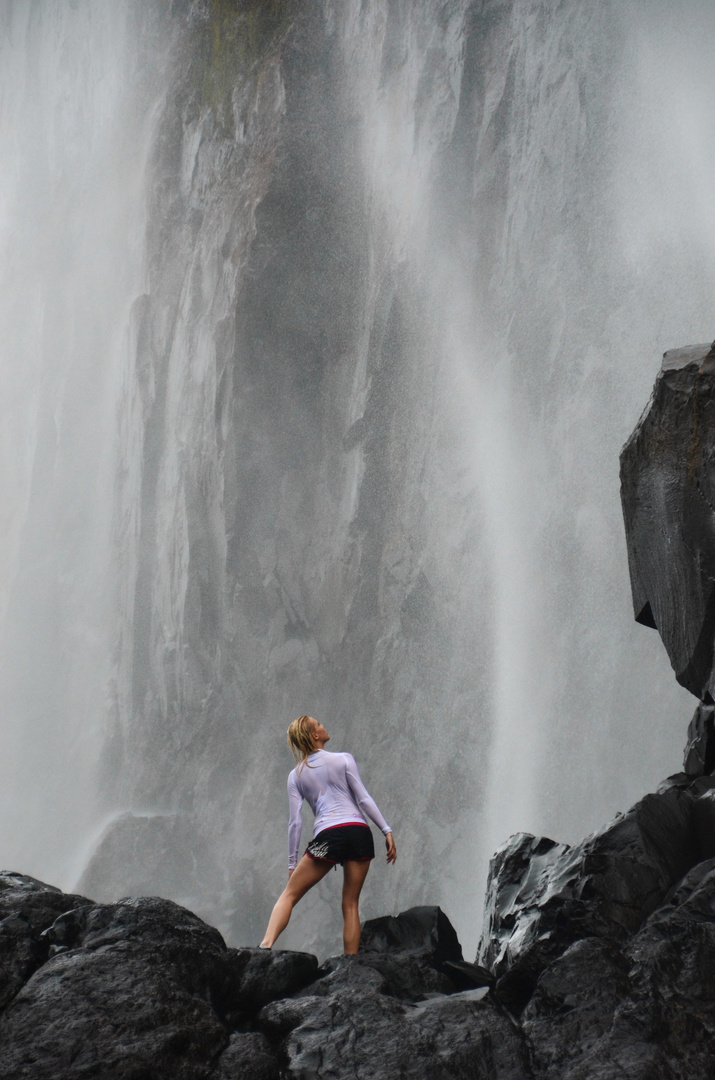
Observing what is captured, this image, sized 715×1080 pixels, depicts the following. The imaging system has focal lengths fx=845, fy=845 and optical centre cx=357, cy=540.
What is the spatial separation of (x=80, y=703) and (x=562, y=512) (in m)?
23.0

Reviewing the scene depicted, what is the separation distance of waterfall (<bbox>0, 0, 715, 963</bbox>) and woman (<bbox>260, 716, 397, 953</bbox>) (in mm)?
11767

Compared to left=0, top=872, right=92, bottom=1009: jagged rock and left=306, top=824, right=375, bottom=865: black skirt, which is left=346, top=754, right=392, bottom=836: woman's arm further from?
left=0, top=872, right=92, bottom=1009: jagged rock

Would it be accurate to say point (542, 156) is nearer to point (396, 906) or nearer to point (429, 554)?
point (429, 554)

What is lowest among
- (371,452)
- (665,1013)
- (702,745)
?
(665,1013)

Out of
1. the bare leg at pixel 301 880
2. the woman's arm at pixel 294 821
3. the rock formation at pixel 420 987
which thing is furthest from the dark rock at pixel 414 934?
the woman's arm at pixel 294 821

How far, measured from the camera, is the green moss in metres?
28.9

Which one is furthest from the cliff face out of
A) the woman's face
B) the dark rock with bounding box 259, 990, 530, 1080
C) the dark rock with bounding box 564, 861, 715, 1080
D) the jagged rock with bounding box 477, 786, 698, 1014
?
the dark rock with bounding box 259, 990, 530, 1080

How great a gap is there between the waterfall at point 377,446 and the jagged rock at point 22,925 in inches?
530

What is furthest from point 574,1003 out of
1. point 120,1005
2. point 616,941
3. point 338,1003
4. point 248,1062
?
point 120,1005

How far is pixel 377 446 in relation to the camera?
80.2ft

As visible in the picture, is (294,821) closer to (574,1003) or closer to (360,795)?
(360,795)

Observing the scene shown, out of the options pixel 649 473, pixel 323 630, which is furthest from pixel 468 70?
pixel 649 473

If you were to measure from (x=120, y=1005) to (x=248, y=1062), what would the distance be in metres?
0.53

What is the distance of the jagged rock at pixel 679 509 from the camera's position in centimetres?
549
